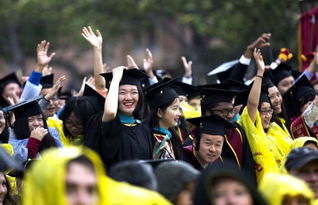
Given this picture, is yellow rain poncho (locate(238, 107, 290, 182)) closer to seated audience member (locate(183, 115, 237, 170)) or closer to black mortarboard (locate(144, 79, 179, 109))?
seated audience member (locate(183, 115, 237, 170))

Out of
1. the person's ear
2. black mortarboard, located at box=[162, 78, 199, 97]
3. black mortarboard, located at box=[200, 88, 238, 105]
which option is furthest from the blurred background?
the person's ear

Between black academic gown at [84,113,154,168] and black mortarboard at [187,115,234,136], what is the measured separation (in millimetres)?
536

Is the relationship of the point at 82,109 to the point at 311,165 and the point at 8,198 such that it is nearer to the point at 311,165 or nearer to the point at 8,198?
the point at 8,198

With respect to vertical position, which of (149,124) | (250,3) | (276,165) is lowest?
(276,165)

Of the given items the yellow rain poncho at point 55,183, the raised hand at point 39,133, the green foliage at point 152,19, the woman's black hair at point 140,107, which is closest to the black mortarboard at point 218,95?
the woman's black hair at point 140,107

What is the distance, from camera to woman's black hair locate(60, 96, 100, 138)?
32.3 ft

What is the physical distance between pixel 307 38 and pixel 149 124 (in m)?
5.87

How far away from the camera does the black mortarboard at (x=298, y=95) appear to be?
37.8 feet

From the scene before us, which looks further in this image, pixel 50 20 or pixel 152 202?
pixel 50 20

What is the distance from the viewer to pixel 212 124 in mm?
9414

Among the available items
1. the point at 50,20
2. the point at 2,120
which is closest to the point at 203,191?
the point at 2,120

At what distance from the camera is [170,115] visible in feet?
31.8

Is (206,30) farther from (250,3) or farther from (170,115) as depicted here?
(170,115)

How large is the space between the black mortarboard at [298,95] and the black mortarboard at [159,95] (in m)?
2.23
